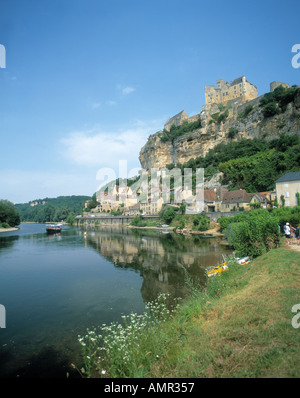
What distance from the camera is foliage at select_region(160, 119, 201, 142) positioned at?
250ft

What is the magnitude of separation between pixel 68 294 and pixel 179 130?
73702 millimetres

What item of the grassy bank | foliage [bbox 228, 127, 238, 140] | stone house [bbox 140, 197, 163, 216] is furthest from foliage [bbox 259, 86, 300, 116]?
the grassy bank

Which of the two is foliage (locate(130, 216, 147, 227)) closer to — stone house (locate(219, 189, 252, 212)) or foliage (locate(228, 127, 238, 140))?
stone house (locate(219, 189, 252, 212))

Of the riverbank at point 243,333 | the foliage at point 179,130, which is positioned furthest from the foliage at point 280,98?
the riverbank at point 243,333

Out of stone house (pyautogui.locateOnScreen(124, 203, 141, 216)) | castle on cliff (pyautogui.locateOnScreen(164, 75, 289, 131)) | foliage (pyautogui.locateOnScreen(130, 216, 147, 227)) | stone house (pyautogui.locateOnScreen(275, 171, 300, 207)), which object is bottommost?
foliage (pyautogui.locateOnScreen(130, 216, 147, 227))

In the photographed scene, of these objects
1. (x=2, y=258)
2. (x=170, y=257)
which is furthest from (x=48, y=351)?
(x=2, y=258)

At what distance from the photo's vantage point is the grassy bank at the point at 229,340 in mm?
4625

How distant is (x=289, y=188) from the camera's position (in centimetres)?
3244

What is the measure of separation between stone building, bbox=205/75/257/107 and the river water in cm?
5929

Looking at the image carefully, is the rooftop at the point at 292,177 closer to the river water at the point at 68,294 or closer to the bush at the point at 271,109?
the river water at the point at 68,294

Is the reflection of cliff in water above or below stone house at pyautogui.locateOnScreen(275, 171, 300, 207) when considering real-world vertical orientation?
below

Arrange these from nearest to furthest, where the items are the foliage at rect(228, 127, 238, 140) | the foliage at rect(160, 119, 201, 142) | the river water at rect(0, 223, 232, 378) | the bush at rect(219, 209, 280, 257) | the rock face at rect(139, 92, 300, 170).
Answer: the river water at rect(0, 223, 232, 378) < the bush at rect(219, 209, 280, 257) < the rock face at rect(139, 92, 300, 170) < the foliage at rect(228, 127, 238, 140) < the foliage at rect(160, 119, 201, 142)

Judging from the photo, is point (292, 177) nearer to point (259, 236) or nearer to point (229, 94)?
point (259, 236)

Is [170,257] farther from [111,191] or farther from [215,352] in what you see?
[111,191]
